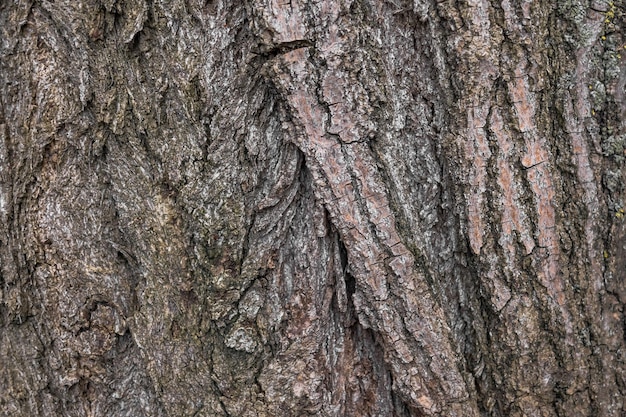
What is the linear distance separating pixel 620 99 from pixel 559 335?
75 cm

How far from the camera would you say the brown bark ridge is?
1.58m

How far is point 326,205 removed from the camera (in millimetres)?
1578

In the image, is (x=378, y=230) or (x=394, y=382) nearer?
(x=378, y=230)

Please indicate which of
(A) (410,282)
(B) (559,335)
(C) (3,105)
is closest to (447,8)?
(A) (410,282)

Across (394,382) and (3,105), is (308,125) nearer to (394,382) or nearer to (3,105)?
(394,382)

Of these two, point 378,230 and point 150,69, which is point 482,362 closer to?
point 378,230

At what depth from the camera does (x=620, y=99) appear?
169cm

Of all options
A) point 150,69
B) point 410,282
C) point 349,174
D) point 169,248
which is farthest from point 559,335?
point 150,69

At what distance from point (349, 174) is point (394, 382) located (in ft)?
2.16

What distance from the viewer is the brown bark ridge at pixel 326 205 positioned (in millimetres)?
1584

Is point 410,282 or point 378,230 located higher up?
point 378,230

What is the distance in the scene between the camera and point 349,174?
1.56 metres

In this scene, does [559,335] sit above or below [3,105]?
below

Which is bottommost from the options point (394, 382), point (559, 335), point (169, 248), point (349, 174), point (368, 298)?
point (394, 382)
